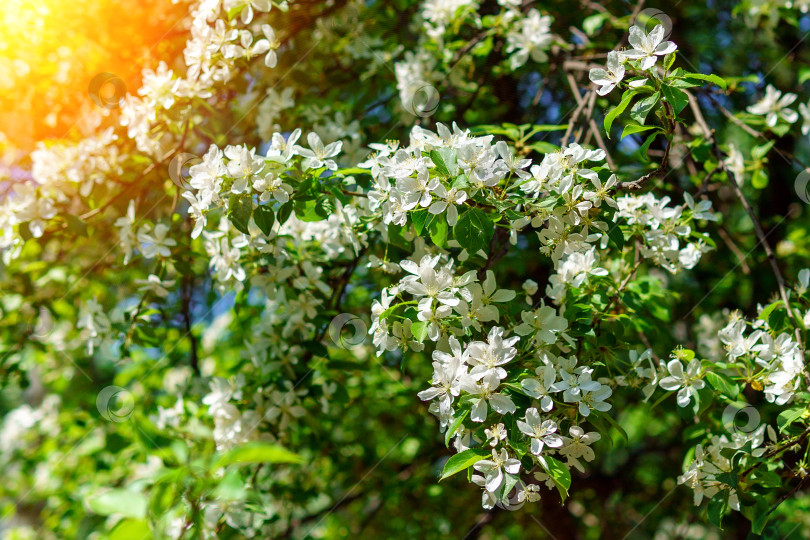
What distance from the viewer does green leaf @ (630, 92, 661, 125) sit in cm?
124

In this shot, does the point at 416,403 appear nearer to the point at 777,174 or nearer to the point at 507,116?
the point at 507,116

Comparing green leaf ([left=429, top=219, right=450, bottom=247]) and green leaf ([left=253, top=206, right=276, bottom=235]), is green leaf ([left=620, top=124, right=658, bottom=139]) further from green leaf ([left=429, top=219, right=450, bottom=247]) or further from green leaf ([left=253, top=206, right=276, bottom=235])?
green leaf ([left=253, top=206, right=276, bottom=235])

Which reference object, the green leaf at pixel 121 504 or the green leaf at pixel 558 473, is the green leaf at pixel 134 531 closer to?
the green leaf at pixel 121 504

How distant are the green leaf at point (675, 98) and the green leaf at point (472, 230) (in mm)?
434

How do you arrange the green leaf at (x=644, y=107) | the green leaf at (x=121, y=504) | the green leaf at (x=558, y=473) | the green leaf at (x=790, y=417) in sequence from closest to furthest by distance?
the green leaf at (x=121, y=504) → the green leaf at (x=558, y=473) → the green leaf at (x=644, y=107) → the green leaf at (x=790, y=417)

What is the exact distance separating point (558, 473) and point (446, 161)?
2.10 feet

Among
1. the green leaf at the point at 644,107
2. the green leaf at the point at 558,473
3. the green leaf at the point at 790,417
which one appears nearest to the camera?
the green leaf at the point at 558,473

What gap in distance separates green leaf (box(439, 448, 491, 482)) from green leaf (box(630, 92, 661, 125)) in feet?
2.43

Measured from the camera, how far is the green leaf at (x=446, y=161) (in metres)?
1.25

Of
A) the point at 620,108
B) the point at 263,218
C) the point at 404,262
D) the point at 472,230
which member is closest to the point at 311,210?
the point at 263,218

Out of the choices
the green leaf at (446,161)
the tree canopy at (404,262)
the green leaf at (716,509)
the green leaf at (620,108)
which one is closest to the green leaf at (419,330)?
the tree canopy at (404,262)

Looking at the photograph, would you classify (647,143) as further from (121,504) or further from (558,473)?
(121,504)

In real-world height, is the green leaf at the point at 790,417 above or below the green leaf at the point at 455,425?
below

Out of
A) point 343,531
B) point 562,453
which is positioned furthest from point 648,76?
point 343,531
